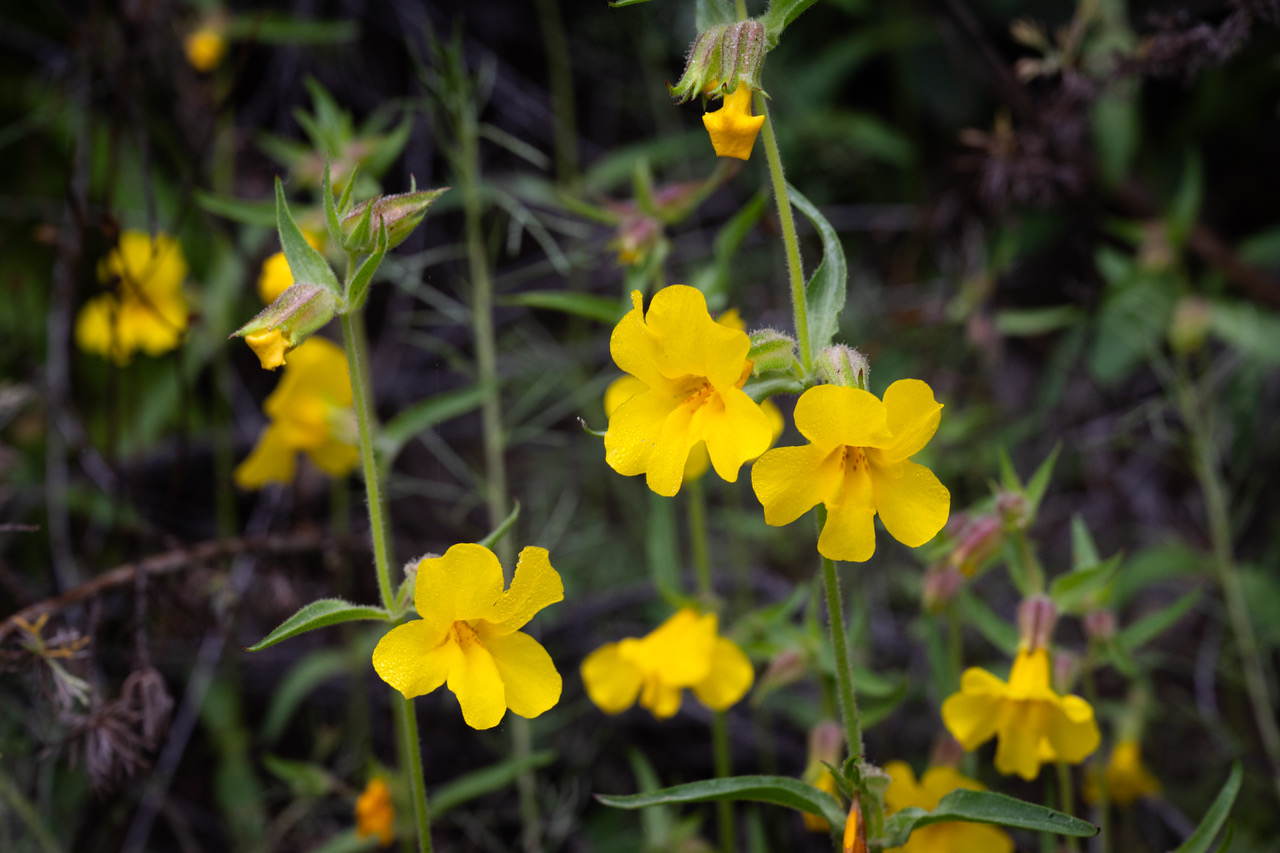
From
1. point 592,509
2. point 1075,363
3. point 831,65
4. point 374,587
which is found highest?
point 831,65

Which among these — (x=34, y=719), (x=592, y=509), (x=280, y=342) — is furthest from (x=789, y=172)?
(x=34, y=719)

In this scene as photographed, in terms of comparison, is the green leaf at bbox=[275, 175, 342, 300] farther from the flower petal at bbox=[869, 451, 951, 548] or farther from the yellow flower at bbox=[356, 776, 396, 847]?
the yellow flower at bbox=[356, 776, 396, 847]

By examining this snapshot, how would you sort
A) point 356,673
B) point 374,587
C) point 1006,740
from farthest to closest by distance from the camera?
point 374,587 → point 356,673 → point 1006,740

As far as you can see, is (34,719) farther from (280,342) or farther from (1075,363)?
(1075,363)

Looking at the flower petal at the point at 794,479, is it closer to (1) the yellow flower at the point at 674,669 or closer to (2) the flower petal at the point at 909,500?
(2) the flower petal at the point at 909,500

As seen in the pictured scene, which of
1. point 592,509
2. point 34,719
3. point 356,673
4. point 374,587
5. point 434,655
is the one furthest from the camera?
point 592,509

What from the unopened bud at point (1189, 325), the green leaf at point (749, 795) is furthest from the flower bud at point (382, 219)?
the unopened bud at point (1189, 325)
